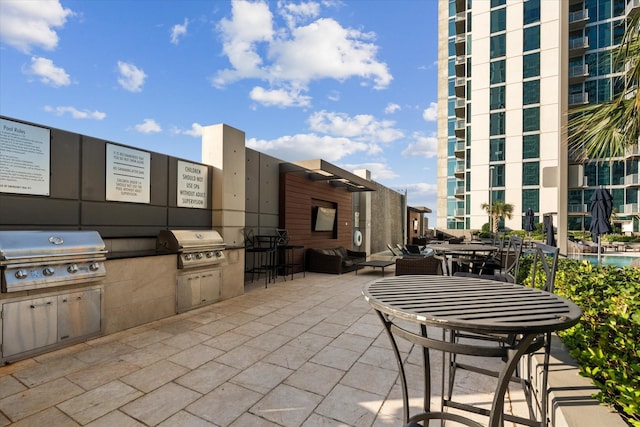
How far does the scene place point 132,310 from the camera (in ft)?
11.9

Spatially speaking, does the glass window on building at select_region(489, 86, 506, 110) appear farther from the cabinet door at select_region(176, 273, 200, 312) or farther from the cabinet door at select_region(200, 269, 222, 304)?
the cabinet door at select_region(176, 273, 200, 312)

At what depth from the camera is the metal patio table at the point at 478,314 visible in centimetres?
105

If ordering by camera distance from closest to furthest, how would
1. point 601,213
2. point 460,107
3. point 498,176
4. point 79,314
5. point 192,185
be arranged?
point 79,314 < point 192,185 < point 601,213 < point 498,176 < point 460,107

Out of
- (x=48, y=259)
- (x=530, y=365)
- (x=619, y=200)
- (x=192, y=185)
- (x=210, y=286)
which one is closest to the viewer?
(x=530, y=365)

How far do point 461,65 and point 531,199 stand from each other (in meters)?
14.1

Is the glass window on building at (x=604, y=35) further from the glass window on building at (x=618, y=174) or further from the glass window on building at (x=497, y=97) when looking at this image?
the glass window on building at (x=618, y=174)

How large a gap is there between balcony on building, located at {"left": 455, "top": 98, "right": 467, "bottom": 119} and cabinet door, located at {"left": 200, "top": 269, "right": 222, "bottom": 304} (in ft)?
98.1

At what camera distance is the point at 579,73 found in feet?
80.4

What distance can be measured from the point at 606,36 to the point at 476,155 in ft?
43.2

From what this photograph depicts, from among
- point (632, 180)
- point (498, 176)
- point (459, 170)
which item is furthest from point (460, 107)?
point (632, 180)

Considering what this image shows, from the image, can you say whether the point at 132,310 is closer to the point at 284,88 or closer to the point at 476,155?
the point at 284,88

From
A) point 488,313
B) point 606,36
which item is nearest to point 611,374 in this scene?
point 488,313

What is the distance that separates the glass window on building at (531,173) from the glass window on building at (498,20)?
11.9 meters

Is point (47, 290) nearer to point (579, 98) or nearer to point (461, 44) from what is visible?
point (579, 98)
